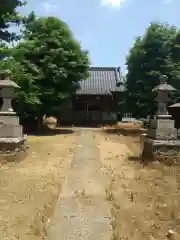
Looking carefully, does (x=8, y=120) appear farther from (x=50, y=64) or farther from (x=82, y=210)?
(x=50, y=64)

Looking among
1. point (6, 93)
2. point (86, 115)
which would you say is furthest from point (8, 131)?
point (86, 115)

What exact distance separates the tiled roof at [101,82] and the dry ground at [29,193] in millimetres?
19833

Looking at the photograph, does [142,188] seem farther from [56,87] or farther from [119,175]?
[56,87]

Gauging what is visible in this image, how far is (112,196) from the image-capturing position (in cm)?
648

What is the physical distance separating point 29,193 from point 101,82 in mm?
27337

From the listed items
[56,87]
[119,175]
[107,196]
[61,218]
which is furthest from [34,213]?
[56,87]

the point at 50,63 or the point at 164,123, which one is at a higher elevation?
the point at 50,63

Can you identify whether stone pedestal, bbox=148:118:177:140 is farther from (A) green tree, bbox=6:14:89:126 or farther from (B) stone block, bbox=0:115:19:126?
(A) green tree, bbox=6:14:89:126

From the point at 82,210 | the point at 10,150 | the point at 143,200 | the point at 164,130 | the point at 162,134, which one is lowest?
the point at 143,200

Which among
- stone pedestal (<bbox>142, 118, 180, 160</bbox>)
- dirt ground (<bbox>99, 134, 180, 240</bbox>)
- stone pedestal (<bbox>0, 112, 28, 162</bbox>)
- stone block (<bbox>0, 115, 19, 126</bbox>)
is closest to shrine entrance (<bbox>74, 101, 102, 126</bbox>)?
stone pedestal (<bbox>0, 112, 28, 162</bbox>)

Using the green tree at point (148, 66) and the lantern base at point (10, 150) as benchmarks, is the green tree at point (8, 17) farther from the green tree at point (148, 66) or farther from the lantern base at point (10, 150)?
the green tree at point (148, 66)

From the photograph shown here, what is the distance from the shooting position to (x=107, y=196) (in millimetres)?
6500

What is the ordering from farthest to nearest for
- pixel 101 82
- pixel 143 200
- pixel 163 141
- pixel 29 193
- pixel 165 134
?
pixel 101 82
pixel 165 134
pixel 163 141
pixel 29 193
pixel 143 200

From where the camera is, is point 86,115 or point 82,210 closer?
point 82,210
